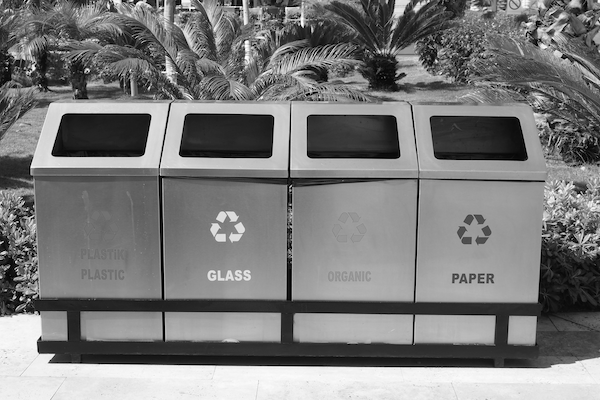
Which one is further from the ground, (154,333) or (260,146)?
(260,146)

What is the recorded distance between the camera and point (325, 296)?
466 centimetres

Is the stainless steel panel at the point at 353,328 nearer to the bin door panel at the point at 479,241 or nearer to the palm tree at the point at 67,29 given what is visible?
the bin door panel at the point at 479,241

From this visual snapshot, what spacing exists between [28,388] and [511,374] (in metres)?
2.94

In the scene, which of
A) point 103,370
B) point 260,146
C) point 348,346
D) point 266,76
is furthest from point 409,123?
point 266,76

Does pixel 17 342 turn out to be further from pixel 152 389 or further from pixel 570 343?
pixel 570 343

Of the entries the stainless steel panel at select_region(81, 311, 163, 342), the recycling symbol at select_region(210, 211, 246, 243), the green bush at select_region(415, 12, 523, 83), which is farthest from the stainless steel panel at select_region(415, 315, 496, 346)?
the green bush at select_region(415, 12, 523, 83)

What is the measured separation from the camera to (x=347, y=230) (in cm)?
461

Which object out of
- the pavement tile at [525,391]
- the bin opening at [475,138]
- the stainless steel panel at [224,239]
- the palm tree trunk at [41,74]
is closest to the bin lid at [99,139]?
the stainless steel panel at [224,239]

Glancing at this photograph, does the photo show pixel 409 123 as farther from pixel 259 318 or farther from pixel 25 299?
pixel 25 299

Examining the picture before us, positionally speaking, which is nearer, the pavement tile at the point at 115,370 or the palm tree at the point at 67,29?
the pavement tile at the point at 115,370

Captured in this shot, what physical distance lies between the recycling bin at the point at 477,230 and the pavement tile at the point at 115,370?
1410 millimetres

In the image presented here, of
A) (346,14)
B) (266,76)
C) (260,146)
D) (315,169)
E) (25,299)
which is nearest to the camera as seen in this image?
(315,169)

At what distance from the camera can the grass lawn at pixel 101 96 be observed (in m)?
9.96

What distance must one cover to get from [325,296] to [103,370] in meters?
1.46
